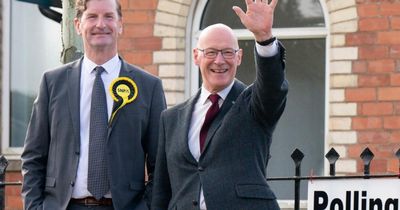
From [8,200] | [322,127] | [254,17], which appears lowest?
[8,200]

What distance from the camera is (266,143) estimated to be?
4414mm

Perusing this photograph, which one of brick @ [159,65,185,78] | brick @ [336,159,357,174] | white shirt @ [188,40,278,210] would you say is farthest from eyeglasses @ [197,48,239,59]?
brick @ [159,65,185,78]

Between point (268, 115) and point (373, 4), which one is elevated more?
point (373, 4)

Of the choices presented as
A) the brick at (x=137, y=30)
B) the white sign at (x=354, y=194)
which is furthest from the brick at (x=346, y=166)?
the white sign at (x=354, y=194)

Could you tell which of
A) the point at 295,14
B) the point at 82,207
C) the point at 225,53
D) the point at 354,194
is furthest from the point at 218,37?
the point at 295,14

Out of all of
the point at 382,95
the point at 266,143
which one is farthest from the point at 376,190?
the point at 382,95

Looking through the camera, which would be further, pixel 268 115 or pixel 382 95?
pixel 382 95

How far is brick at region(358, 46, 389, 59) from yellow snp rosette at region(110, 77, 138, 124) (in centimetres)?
488

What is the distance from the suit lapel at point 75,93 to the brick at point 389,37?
4926 mm

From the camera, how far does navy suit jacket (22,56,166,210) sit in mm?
4734

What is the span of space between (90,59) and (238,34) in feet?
17.1

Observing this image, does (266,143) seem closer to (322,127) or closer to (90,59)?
(90,59)

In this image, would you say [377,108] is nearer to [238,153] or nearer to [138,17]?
[138,17]

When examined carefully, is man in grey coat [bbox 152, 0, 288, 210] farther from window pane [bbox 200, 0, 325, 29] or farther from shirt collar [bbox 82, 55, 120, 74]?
window pane [bbox 200, 0, 325, 29]
